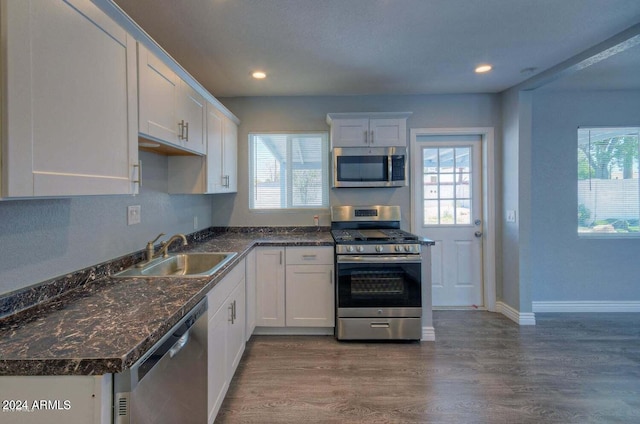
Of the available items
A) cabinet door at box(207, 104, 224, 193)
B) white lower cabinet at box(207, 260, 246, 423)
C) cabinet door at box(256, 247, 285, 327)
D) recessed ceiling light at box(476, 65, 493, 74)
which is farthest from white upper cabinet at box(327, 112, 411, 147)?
white lower cabinet at box(207, 260, 246, 423)

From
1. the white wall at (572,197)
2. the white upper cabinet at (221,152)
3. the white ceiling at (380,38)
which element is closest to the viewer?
the white ceiling at (380,38)

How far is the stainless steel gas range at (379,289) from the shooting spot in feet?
8.65

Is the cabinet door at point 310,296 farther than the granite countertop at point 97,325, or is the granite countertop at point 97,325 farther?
the cabinet door at point 310,296

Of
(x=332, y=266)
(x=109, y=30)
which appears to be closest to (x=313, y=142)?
(x=332, y=266)

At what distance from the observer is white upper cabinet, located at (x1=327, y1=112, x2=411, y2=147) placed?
121 inches

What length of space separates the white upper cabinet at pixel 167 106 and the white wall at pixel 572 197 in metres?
3.49

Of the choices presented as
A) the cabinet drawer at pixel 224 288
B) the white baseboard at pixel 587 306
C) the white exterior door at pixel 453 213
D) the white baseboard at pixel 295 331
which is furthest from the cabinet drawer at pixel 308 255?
the white baseboard at pixel 587 306

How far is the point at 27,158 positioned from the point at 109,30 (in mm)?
689

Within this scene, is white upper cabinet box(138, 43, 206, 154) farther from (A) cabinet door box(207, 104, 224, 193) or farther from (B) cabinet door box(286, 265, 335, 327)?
(B) cabinet door box(286, 265, 335, 327)

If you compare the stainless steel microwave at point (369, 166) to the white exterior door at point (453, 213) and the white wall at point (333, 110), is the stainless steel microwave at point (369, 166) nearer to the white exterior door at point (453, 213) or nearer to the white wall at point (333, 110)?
the white wall at point (333, 110)

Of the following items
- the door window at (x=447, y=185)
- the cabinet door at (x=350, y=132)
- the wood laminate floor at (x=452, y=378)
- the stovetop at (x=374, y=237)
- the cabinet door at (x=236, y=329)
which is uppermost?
the cabinet door at (x=350, y=132)

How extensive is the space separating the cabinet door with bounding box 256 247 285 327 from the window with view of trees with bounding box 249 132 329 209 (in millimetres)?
828

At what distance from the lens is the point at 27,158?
2.87 ft

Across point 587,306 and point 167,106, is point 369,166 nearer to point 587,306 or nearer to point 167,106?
point 167,106
